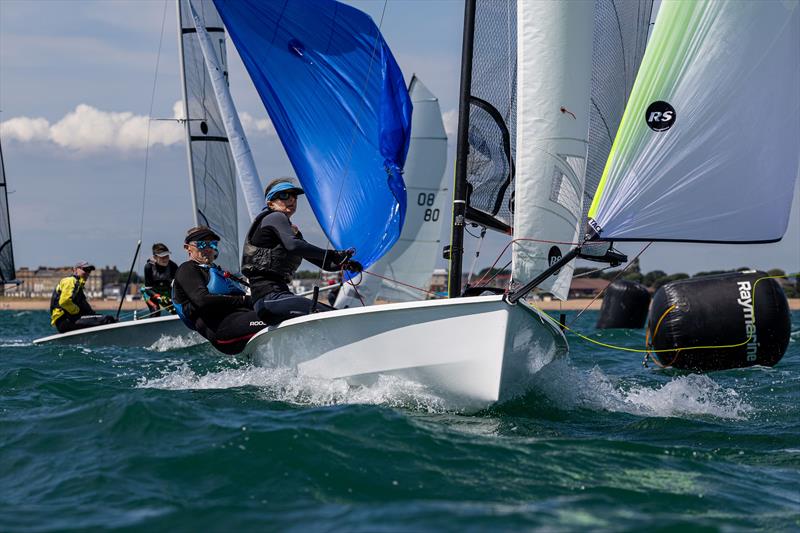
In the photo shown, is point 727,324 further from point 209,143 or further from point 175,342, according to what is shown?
point 209,143

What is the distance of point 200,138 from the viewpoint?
14125mm

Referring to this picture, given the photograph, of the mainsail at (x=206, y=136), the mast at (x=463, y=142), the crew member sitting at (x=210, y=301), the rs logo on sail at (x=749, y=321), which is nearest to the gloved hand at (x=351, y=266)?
the mast at (x=463, y=142)

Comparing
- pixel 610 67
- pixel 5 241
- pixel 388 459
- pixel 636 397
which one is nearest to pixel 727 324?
pixel 636 397

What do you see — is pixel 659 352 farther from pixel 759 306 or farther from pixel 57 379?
pixel 57 379

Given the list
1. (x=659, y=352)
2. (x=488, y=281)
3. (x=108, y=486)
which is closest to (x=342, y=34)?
(x=488, y=281)

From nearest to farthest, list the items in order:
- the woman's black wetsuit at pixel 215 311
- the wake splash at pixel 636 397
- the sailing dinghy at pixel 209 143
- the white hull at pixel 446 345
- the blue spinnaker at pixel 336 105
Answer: the white hull at pixel 446 345 < the wake splash at pixel 636 397 < the blue spinnaker at pixel 336 105 < the woman's black wetsuit at pixel 215 311 < the sailing dinghy at pixel 209 143

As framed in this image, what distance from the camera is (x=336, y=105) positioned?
7.37 m

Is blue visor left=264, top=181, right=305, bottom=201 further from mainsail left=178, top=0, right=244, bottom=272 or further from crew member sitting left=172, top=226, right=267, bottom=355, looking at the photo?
mainsail left=178, top=0, right=244, bottom=272

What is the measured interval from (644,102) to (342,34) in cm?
288

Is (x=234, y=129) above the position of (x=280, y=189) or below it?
above

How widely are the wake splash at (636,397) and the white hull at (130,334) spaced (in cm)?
660

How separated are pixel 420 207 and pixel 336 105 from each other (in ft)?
28.6

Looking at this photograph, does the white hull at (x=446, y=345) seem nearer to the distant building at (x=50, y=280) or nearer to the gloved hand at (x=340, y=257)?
the gloved hand at (x=340, y=257)

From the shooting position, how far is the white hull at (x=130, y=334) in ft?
38.9
